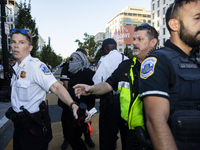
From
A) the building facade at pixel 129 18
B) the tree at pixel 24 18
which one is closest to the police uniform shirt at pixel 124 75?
the tree at pixel 24 18

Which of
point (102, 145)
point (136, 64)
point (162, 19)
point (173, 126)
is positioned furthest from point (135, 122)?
point (162, 19)

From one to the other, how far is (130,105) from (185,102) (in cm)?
70

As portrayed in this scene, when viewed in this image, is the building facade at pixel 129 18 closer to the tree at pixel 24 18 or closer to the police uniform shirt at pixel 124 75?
the tree at pixel 24 18

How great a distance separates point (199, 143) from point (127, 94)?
0.88 m

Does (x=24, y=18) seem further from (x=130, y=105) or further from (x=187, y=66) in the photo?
(x=187, y=66)

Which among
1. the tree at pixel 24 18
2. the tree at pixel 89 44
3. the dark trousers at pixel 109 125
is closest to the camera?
the dark trousers at pixel 109 125

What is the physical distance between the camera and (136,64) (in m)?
1.99

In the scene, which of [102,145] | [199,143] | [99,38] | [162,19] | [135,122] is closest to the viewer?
[199,143]

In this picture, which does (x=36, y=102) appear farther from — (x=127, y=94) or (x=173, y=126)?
(x=173, y=126)

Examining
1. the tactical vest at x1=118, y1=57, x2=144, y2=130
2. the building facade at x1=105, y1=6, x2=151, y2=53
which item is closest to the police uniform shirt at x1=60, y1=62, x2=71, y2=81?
the tactical vest at x1=118, y1=57, x2=144, y2=130

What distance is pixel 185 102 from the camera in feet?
3.72

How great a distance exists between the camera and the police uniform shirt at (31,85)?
1.95 m

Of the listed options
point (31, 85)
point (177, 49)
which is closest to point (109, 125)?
point (31, 85)

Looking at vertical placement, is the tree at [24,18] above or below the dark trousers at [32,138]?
above
